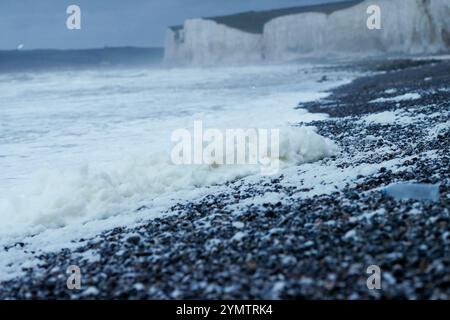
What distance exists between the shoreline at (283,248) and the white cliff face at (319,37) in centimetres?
6812

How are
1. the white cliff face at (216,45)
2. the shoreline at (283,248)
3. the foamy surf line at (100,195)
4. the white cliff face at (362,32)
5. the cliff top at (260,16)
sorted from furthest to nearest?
the white cliff face at (216,45) < the cliff top at (260,16) < the white cliff face at (362,32) < the foamy surf line at (100,195) < the shoreline at (283,248)

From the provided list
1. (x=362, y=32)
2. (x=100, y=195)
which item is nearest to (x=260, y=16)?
(x=362, y=32)

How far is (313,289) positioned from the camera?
184 inches

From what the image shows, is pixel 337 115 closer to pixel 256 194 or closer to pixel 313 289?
pixel 256 194

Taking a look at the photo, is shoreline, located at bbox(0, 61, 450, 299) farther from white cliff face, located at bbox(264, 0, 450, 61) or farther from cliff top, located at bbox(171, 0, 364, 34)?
cliff top, located at bbox(171, 0, 364, 34)

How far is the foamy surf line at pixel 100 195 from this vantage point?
26.6ft

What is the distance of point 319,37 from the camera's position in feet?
354

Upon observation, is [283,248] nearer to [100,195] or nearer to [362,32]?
[100,195]

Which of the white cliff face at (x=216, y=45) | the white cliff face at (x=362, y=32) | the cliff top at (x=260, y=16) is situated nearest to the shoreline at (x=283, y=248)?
the white cliff face at (x=362, y=32)

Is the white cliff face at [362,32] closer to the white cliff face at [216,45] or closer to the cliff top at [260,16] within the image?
the white cliff face at [216,45]

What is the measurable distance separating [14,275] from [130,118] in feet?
60.6

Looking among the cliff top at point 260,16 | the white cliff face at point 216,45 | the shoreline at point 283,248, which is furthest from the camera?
the white cliff face at point 216,45

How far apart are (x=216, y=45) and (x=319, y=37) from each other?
2316cm
